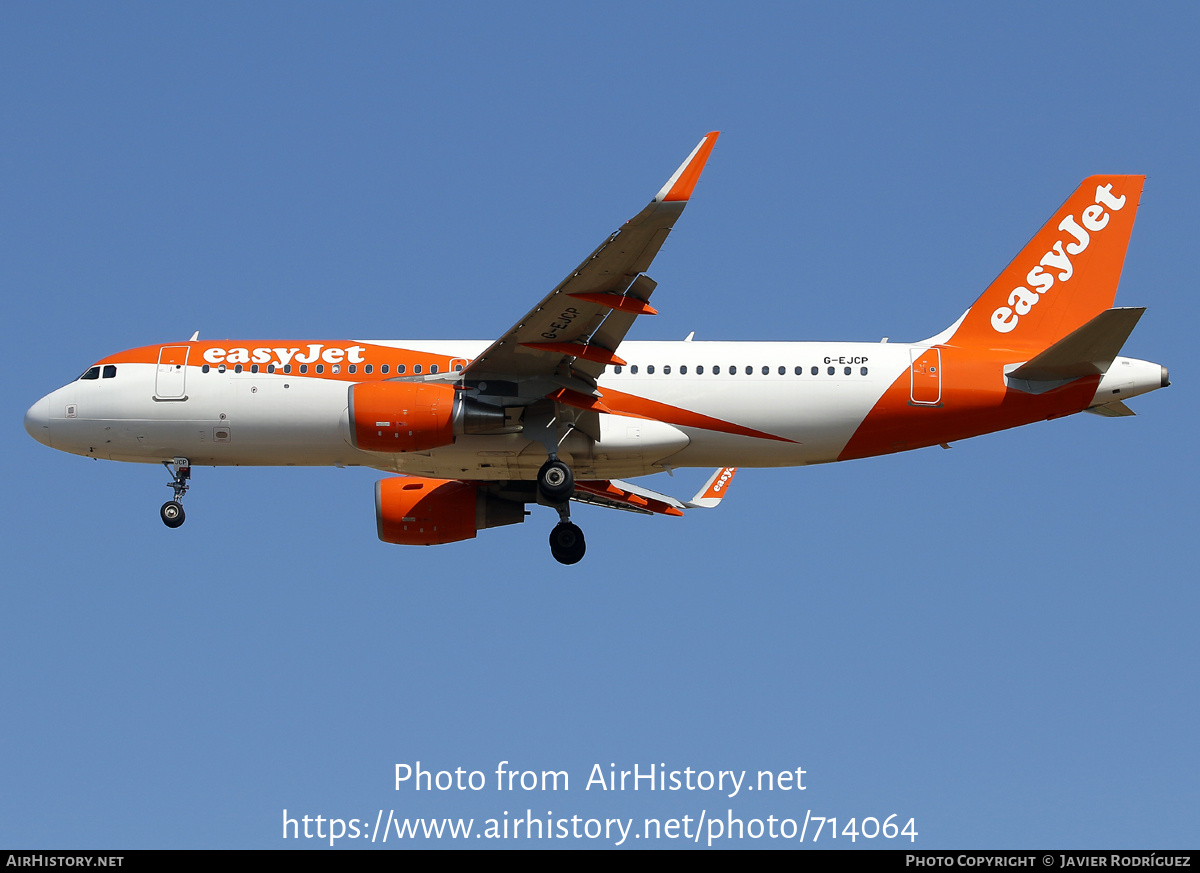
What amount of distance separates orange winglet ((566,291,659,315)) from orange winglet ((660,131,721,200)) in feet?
10.2

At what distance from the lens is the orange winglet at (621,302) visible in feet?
94.8

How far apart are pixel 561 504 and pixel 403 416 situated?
13.7 feet

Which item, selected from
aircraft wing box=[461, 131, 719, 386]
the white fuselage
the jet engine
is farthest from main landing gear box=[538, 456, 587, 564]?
the jet engine

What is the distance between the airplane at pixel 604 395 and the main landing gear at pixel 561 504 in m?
0.05

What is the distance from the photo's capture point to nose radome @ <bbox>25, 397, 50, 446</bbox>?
34312 millimetres

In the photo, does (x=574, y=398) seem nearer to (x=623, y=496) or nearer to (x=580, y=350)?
(x=580, y=350)

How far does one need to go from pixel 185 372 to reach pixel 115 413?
73.6 inches

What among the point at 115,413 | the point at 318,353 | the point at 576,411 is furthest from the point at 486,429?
the point at 115,413

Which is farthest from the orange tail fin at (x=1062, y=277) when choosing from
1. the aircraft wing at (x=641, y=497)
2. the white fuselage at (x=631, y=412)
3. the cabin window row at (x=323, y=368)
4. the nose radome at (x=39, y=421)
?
the nose radome at (x=39, y=421)

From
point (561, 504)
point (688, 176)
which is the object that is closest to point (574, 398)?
point (561, 504)

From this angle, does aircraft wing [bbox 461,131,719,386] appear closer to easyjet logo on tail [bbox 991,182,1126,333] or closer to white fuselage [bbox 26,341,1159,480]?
white fuselage [bbox 26,341,1159,480]

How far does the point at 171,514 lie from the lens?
1344 inches

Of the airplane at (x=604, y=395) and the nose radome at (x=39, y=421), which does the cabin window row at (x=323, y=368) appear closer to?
the airplane at (x=604, y=395)
